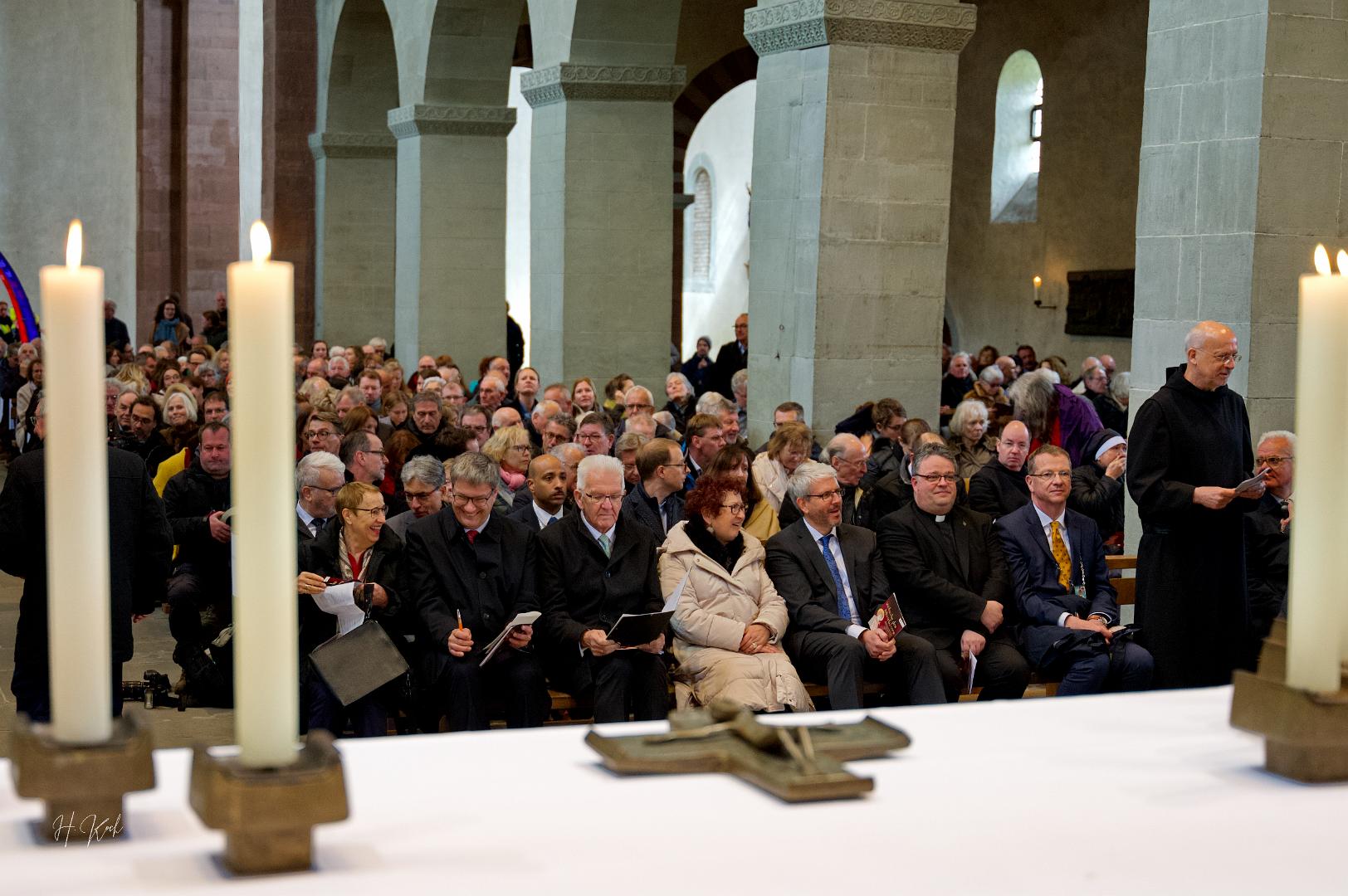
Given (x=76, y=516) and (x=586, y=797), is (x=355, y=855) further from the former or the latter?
(x=76, y=516)

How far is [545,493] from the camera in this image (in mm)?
6930

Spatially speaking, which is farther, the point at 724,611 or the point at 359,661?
the point at 724,611

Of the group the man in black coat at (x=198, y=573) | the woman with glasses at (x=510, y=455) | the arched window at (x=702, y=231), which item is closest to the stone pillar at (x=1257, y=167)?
the woman with glasses at (x=510, y=455)

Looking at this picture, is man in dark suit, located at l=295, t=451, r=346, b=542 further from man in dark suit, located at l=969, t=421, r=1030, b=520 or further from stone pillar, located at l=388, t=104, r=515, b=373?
stone pillar, located at l=388, t=104, r=515, b=373

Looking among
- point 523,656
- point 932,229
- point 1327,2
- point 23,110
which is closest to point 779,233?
point 932,229

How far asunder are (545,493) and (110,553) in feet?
6.75

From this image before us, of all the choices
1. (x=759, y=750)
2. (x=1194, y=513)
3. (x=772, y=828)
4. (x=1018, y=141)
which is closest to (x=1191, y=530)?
(x=1194, y=513)


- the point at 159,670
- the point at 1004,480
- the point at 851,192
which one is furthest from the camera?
the point at 851,192

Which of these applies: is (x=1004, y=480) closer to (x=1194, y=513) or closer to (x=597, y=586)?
(x=1194, y=513)

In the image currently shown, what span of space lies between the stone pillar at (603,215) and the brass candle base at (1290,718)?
1221cm

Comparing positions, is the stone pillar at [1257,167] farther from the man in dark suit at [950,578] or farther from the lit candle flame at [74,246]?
the lit candle flame at [74,246]

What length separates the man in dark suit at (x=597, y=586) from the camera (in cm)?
577

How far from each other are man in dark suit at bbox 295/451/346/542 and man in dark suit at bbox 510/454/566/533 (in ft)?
2.56

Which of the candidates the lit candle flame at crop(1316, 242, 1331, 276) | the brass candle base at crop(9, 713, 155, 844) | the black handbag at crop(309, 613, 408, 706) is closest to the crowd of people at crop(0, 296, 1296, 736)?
the black handbag at crop(309, 613, 408, 706)
